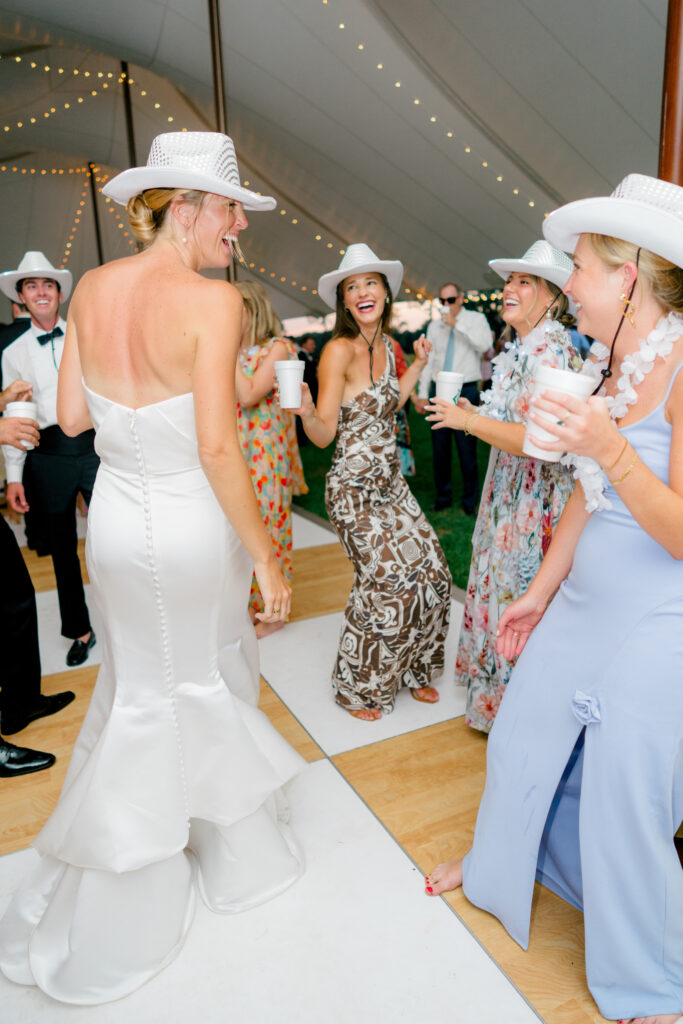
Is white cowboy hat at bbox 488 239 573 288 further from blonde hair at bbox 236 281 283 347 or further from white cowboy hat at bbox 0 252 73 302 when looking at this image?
white cowboy hat at bbox 0 252 73 302

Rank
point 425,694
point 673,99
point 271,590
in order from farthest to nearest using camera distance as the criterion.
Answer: point 425,694 < point 673,99 < point 271,590

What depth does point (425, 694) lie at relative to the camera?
2871 millimetres

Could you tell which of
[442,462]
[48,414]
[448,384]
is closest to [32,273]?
[48,414]

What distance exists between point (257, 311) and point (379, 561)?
160cm

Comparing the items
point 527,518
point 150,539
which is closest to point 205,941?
point 150,539

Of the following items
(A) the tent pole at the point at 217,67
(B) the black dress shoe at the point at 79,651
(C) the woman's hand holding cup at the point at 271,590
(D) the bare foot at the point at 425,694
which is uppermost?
(A) the tent pole at the point at 217,67

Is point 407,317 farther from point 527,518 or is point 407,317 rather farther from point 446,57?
point 527,518

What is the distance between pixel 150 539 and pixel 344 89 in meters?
4.42

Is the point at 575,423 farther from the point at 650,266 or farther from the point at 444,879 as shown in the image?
the point at 444,879

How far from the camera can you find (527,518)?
234 cm

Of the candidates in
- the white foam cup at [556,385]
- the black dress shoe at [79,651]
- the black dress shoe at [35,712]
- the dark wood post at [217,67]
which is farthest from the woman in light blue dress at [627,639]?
the dark wood post at [217,67]

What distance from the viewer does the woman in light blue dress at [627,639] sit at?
4.29ft

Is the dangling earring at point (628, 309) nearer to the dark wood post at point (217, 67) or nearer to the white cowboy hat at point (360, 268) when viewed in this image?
the white cowboy hat at point (360, 268)

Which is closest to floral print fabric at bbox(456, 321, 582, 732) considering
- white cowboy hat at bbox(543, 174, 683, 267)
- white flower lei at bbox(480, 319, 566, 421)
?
white flower lei at bbox(480, 319, 566, 421)
